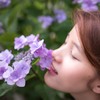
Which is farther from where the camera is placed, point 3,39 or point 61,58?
point 3,39

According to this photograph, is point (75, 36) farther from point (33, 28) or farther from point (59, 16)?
point (33, 28)

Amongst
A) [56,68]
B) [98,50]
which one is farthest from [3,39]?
[98,50]

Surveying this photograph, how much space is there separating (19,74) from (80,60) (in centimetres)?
19

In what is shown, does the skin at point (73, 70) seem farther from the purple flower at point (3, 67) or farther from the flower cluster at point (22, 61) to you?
the purple flower at point (3, 67)

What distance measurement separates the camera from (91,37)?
1.15 metres

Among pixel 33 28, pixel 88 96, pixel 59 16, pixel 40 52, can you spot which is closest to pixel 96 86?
pixel 88 96

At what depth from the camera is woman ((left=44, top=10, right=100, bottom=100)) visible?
115cm

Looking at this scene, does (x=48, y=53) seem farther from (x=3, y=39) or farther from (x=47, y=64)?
(x=3, y=39)

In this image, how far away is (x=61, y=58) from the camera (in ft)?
3.92

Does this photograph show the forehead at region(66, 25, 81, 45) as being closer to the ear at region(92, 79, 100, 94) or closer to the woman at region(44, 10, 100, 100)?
the woman at region(44, 10, 100, 100)

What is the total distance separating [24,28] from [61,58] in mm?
919

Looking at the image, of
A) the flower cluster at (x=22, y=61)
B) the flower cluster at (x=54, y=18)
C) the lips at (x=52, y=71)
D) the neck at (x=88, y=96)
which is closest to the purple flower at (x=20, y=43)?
the flower cluster at (x=22, y=61)

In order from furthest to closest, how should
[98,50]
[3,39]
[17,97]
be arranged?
1. [17,97]
2. [3,39]
3. [98,50]

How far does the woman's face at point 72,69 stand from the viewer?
1.17m
